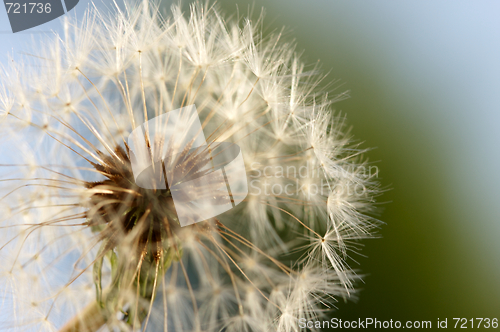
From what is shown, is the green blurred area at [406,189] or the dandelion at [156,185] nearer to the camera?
the dandelion at [156,185]

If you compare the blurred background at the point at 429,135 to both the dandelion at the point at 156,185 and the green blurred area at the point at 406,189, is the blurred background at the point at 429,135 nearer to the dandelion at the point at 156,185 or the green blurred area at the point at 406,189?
the green blurred area at the point at 406,189

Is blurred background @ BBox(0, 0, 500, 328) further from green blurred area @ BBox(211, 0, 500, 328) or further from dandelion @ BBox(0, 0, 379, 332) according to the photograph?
dandelion @ BBox(0, 0, 379, 332)

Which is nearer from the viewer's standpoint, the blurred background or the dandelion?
the dandelion

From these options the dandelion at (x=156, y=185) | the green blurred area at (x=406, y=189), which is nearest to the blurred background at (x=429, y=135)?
the green blurred area at (x=406, y=189)

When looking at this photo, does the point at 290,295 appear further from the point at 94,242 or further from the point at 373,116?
the point at 373,116

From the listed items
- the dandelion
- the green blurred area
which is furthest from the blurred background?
the dandelion
